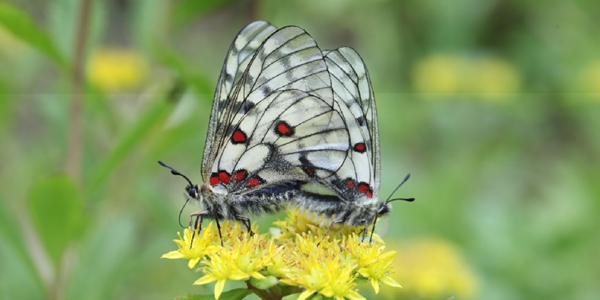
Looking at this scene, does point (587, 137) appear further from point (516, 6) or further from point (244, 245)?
point (244, 245)

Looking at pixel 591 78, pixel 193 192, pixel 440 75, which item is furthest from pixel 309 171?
pixel 591 78

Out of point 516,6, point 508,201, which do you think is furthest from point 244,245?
point 516,6

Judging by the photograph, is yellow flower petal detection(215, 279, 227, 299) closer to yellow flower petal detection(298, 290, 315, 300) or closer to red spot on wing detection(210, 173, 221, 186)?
yellow flower petal detection(298, 290, 315, 300)

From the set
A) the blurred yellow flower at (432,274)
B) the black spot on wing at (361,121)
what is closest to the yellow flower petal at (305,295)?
the black spot on wing at (361,121)

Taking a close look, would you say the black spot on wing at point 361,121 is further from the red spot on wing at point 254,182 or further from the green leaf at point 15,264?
the green leaf at point 15,264

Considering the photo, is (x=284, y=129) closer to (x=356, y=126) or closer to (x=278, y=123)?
(x=278, y=123)

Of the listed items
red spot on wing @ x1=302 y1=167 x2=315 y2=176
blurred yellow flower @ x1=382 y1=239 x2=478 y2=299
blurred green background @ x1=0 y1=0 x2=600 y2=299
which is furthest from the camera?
blurred yellow flower @ x1=382 y1=239 x2=478 y2=299

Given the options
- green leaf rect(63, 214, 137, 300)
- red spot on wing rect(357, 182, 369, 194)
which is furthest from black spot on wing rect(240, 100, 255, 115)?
green leaf rect(63, 214, 137, 300)

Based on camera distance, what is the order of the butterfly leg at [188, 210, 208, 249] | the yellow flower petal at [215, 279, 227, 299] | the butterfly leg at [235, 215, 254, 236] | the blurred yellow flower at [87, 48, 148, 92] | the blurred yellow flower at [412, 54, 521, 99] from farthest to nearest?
the blurred yellow flower at [412, 54, 521, 99]
the blurred yellow flower at [87, 48, 148, 92]
the butterfly leg at [235, 215, 254, 236]
the butterfly leg at [188, 210, 208, 249]
the yellow flower petal at [215, 279, 227, 299]
